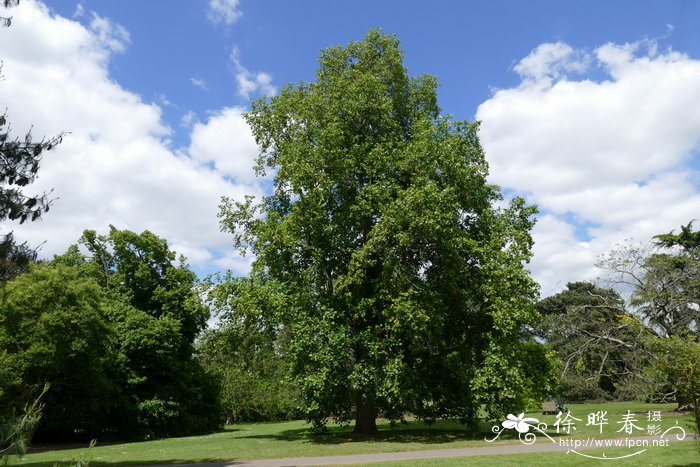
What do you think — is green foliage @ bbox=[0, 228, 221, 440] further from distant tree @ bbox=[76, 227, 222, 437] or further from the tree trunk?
the tree trunk

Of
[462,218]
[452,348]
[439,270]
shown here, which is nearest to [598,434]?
[452,348]

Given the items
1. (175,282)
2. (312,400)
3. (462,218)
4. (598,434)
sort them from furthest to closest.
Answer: (175,282), (462,218), (312,400), (598,434)

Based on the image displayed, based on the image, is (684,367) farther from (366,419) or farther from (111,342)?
(111,342)

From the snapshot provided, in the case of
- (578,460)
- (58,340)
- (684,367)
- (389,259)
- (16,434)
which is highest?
(389,259)

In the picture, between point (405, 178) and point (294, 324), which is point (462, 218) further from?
point (294, 324)

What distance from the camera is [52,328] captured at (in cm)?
2381

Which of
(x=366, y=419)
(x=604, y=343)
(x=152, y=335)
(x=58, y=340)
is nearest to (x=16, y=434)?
(x=366, y=419)

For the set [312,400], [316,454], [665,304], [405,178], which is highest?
[405,178]

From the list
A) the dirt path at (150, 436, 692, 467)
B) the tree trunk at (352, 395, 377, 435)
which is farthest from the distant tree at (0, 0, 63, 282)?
the tree trunk at (352, 395, 377, 435)

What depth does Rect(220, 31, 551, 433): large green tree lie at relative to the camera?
1870 centimetres

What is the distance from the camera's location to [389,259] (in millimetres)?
19141

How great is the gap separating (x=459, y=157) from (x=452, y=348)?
801cm

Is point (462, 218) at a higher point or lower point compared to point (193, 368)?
higher

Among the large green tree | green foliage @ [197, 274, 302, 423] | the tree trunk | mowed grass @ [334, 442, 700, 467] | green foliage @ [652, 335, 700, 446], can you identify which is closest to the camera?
green foliage @ [652, 335, 700, 446]
